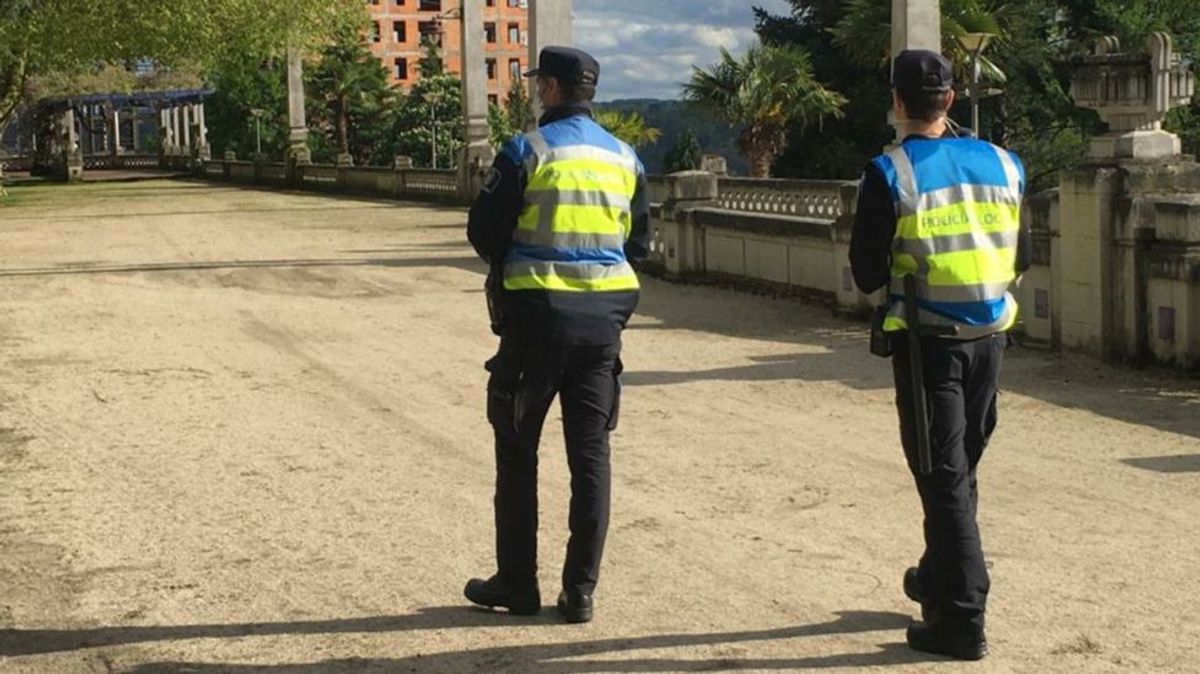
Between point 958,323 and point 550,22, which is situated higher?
point 550,22

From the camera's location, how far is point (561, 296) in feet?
19.9

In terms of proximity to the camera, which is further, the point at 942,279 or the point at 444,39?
the point at 444,39

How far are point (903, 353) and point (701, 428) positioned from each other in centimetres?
503

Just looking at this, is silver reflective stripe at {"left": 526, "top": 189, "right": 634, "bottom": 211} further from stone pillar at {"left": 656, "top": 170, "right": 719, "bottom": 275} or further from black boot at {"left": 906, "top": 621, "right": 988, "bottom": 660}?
stone pillar at {"left": 656, "top": 170, "right": 719, "bottom": 275}

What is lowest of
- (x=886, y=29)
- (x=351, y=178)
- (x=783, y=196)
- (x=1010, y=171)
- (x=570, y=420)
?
(x=570, y=420)

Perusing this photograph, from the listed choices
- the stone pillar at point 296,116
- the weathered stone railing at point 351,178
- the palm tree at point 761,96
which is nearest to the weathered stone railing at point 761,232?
the weathered stone railing at point 351,178

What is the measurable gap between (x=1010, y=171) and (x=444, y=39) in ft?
449

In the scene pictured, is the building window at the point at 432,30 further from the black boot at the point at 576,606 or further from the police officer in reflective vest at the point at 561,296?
the black boot at the point at 576,606

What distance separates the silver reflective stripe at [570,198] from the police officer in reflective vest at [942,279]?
0.88m

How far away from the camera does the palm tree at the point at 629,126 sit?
76.7m

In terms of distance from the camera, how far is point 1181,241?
12.3 m

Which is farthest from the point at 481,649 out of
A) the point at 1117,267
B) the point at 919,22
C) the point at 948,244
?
the point at 919,22

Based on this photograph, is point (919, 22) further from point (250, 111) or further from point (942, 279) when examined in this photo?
point (250, 111)

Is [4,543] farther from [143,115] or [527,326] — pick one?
[143,115]
